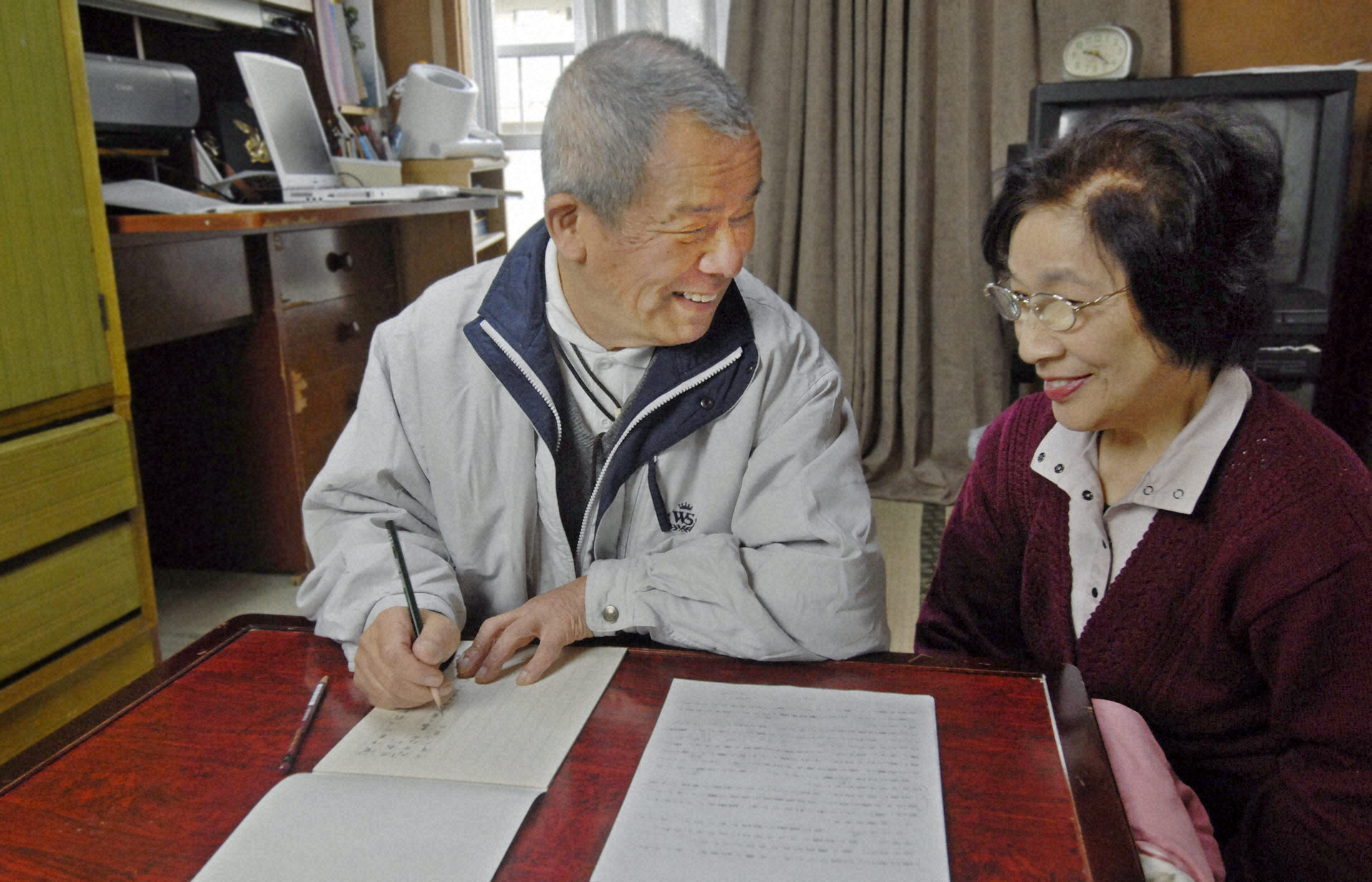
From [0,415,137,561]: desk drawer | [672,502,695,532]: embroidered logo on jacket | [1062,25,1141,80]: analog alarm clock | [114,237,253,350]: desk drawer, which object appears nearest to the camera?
[672,502,695,532]: embroidered logo on jacket

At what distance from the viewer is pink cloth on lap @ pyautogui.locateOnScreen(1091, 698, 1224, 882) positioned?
2.24 feet

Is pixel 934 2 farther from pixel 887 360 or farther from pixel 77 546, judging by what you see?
pixel 77 546

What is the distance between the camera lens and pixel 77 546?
1.71 meters

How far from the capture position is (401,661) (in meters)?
0.80

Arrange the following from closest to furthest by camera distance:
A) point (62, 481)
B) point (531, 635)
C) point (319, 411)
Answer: point (531, 635) → point (62, 481) → point (319, 411)

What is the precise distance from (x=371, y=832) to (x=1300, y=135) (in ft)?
8.90

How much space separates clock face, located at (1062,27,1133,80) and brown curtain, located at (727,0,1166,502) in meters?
0.24

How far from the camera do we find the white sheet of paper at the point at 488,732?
0.70 metres

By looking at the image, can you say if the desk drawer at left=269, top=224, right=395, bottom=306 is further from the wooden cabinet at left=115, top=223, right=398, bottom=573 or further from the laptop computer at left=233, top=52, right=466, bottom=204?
the laptop computer at left=233, top=52, right=466, bottom=204

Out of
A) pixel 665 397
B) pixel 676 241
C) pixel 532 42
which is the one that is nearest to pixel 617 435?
pixel 665 397

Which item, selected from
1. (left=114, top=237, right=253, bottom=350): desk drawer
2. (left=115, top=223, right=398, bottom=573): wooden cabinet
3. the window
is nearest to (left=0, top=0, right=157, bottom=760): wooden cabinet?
(left=114, top=237, right=253, bottom=350): desk drawer

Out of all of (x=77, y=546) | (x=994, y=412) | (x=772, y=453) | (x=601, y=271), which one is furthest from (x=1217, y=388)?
(x=994, y=412)

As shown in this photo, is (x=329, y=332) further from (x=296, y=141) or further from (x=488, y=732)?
(x=488, y=732)

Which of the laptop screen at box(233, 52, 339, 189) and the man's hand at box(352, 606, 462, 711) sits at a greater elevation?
the laptop screen at box(233, 52, 339, 189)
